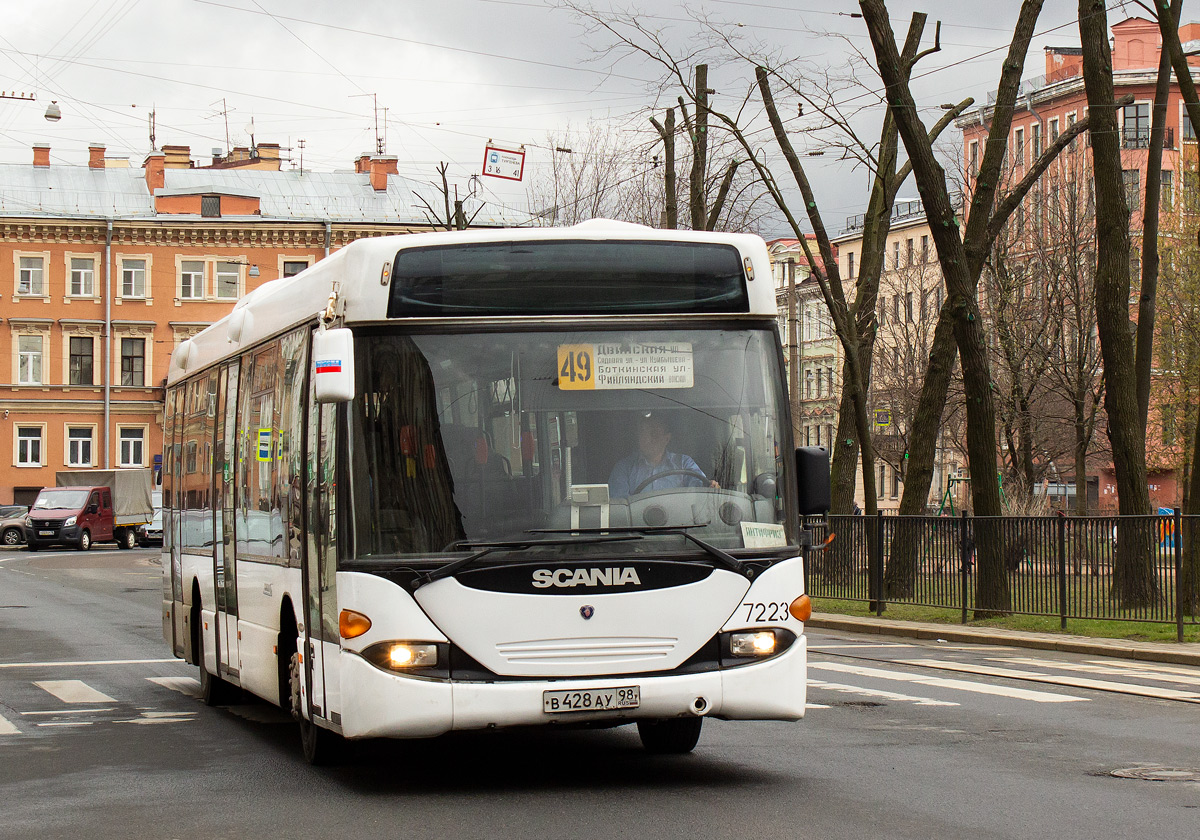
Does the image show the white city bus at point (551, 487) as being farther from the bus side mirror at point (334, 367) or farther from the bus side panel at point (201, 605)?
the bus side panel at point (201, 605)

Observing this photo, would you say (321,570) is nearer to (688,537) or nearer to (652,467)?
(652,467)

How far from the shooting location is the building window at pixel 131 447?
71.8 m

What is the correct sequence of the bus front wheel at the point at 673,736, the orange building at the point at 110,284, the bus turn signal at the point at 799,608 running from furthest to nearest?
1. the orange building at the point at 110,284
2. the bus front wheel at the point at 673,736
3. the bus turn signal at the point at 799,608

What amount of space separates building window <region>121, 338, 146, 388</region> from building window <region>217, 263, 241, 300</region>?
13.0ft

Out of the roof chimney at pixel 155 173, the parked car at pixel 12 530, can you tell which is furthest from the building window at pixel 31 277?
the parked car at pixel 12 530

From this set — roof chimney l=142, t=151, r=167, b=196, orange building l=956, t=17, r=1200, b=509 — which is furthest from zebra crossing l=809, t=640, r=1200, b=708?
roof chimney l=142, t=151, r=167, b=196

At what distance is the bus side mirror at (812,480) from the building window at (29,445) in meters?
66.5

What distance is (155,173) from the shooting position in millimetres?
74812

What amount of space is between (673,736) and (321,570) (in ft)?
7.90

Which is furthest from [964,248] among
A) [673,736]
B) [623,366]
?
[623,366]

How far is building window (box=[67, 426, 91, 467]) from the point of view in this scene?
2800 inches

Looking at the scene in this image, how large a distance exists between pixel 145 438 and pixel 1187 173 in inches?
1729

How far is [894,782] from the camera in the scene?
873 cm

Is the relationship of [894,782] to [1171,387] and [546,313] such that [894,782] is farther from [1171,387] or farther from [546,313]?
[1171,387]
